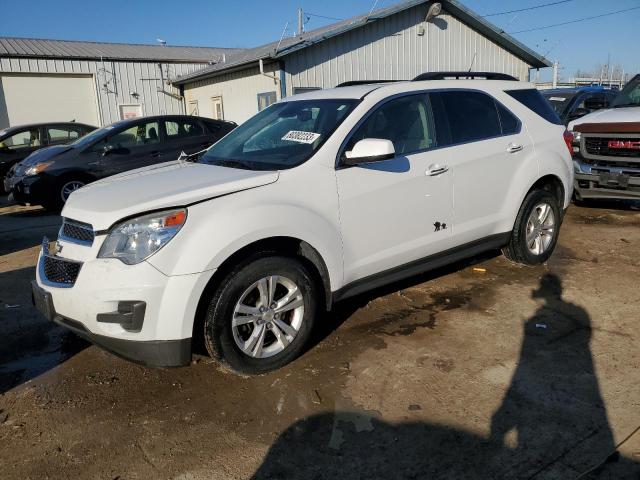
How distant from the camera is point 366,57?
1620 cm

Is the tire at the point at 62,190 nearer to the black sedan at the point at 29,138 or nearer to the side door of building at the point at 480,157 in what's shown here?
the black sedan at the point at 29,138

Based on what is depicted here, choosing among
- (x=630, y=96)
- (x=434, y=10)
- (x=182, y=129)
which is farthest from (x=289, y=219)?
(x=434, y=10)

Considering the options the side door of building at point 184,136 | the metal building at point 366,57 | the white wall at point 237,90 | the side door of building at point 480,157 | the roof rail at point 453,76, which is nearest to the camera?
the side door of building at point 480,157

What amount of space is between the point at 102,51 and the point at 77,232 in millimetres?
21224

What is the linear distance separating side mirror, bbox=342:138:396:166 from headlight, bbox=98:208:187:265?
1214mm

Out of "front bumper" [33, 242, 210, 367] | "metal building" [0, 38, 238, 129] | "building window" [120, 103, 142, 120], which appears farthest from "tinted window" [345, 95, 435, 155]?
"building window" [120, 103, 142, 120]

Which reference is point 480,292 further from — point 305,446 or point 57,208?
point 57,208

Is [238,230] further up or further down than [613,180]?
further up

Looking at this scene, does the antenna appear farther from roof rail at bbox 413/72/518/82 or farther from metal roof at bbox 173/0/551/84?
roof rail at bbox 413/72/518/82

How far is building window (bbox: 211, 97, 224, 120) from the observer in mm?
18375

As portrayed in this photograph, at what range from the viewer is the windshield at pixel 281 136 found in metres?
3.71

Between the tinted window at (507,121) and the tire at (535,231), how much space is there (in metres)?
0.66

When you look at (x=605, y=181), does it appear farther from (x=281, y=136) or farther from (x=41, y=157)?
(x=41, y=157)

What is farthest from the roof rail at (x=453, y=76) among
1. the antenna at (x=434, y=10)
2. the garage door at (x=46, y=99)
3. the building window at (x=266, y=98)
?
the garage door at (x=46, y=99)
